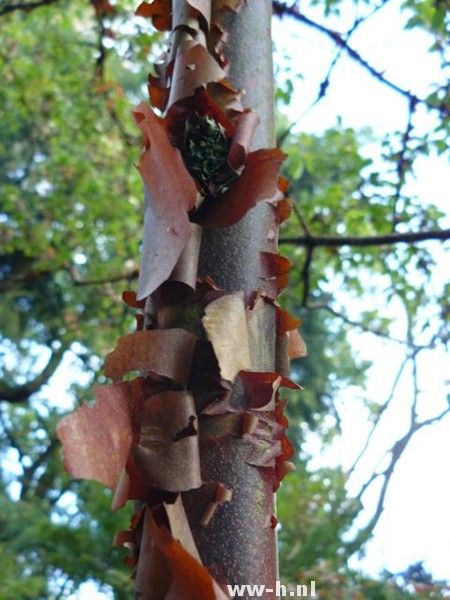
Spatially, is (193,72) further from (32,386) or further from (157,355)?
(32,386)

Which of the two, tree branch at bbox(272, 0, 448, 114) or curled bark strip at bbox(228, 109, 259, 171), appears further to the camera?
tree branch at bbox(272, 0, 448, 114)

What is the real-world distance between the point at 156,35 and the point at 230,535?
318 cm

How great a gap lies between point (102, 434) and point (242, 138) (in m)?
0.31

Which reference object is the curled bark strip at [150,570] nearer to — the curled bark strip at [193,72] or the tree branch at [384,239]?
the curled bark strip at [193,72]

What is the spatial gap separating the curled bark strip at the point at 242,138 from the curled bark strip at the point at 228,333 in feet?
0.44

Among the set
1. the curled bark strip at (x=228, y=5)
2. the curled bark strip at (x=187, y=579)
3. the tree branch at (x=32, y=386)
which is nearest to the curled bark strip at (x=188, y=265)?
the curled bark strip at (x=187, y=579)

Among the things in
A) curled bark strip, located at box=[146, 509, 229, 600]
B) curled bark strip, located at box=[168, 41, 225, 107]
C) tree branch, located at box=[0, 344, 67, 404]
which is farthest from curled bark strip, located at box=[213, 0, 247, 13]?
tree branch, located at box=[0, 344, 67, 404]

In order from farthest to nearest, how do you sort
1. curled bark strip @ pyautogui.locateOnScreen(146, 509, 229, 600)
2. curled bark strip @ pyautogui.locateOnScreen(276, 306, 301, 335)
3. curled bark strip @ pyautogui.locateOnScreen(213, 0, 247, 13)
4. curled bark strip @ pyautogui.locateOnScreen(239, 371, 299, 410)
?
curled bark strip @ pyautogui.locateOnScreen(213, 0, 247, 13), curled bark strip @ pyautogui.locateOnScreen(276, 306, 301, 335), curled bark strip @ pyautogui.locateOnScreen(239, 371, 299, 410), curled bark strip @ pyautogui.locateOnScreen(146, 509, 229, 600)

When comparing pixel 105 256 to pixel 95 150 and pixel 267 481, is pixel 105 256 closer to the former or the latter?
pixel 95 150

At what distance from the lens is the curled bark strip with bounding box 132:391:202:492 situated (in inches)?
20.2

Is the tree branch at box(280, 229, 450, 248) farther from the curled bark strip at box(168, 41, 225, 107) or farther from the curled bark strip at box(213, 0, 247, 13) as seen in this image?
the curled bark strip at box(168, 41, 225, 107)

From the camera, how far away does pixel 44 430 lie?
27.0 ft

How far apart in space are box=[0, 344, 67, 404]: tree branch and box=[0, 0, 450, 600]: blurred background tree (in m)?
0.02

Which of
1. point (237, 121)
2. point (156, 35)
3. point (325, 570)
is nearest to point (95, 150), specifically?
point (156, 35)
